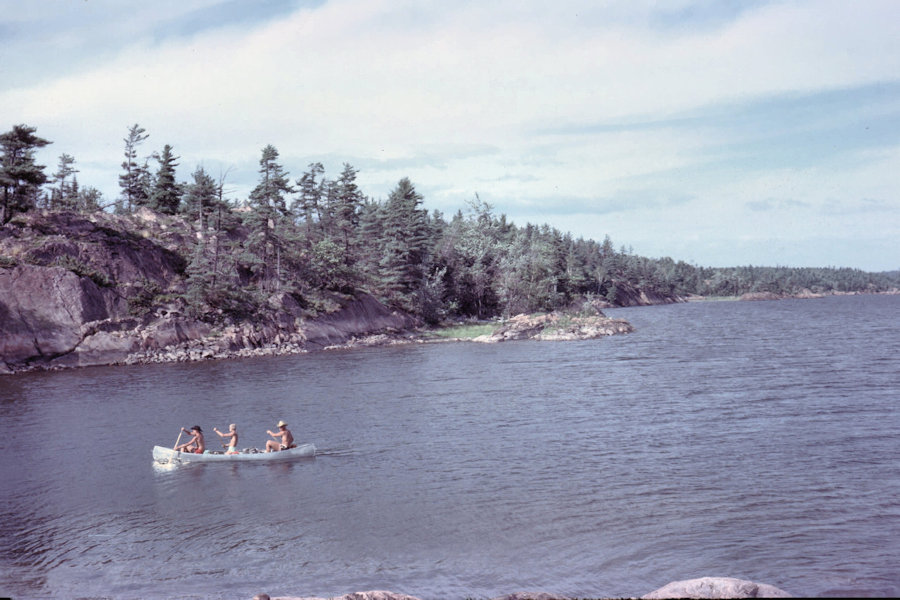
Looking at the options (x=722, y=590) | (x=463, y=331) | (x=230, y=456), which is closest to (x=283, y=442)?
(x=230, y=456)

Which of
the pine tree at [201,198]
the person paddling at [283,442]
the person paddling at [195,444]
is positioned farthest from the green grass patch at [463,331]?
the person paddling at [195,444]

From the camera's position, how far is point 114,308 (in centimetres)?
5516

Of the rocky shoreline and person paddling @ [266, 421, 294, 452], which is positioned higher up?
the rocky shoreline

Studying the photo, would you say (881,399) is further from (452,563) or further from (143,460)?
(143,460)

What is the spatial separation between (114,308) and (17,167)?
13551mm

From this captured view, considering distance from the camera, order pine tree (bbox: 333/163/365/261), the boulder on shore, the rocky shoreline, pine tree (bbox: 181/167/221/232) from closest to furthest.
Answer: the boulder on shore → the rocky shoreline → pine tree (bbox: 181/167/221/232) → pine tree (bbox: 333/163/365/261)

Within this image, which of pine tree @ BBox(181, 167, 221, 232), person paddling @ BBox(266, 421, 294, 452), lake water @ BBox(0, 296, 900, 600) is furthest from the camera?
pine tree @ BBox(181, 167, 221, 232)

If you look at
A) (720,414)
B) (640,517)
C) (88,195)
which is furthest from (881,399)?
(88,195)

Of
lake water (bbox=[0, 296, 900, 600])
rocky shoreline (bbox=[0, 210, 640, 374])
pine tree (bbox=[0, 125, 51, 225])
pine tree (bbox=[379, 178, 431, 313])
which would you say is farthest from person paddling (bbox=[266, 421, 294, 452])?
pine tree (bbox=[379, 178, 431, 313])

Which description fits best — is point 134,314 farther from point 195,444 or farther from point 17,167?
point 195,444

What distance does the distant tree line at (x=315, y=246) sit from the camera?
6088 centimetres

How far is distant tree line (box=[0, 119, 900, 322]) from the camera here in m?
60.9

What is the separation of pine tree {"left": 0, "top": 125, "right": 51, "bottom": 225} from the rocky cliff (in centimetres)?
192

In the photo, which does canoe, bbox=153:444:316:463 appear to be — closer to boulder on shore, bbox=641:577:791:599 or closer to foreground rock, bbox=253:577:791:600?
foreground rock, bbox=253:577:791:600
